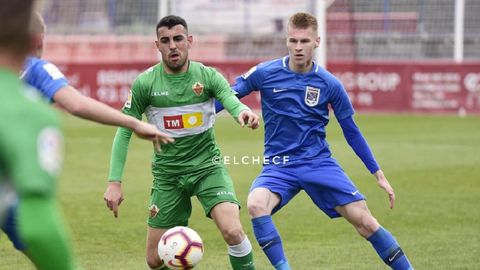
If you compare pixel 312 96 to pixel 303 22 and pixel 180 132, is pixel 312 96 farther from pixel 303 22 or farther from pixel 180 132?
pixel 180 132

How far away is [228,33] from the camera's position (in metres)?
28.4

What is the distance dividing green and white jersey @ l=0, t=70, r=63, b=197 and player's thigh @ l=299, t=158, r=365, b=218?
455 centimetres

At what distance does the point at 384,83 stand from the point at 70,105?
880 inches

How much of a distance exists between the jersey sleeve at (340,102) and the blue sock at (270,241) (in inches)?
39.5

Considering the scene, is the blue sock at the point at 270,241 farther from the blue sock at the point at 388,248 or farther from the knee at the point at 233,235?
the blue sock at the point at 388,248

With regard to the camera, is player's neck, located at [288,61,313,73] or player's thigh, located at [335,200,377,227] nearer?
player's thigh, located at [335,200,377,227]

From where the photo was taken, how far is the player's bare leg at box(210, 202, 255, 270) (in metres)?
7.27

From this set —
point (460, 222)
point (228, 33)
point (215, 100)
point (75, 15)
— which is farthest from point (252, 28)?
point (215, 100)

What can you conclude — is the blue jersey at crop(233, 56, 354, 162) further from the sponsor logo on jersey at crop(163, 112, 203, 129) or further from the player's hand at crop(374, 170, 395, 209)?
the sponsor logo on jersey at crop(163, 112, 203, 129)

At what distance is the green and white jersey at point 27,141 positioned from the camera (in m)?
3.03

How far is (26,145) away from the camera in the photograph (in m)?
3.04

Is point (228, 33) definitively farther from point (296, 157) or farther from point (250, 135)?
point (296, 157)

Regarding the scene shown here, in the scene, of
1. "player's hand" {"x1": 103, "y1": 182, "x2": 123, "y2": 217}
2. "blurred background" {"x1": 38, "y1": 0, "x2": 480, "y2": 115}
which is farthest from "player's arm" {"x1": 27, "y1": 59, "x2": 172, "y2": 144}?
"blurred background" {"x1": 38, "y1": 0, "x2": 480, "y2": 115}

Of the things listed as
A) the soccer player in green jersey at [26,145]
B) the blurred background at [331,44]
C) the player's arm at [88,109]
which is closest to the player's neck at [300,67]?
the player's arm at [88,109]
